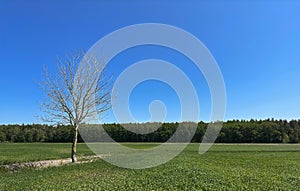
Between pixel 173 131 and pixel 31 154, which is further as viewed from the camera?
pixel 173 131

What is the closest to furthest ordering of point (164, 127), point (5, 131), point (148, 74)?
point (148, 74) < point (164, 127) < point (5, 131)

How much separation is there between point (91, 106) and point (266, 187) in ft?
78.0

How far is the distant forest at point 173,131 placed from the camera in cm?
11738

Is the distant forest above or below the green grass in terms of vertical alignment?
above

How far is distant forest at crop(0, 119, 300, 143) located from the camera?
385 ft

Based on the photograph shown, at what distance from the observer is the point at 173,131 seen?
129750 millimetres

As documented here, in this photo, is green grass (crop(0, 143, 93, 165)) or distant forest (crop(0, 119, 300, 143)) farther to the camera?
distant forest (crop(0, 119, 300, 143))

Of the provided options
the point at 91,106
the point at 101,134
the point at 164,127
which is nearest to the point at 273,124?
the point at 164,127

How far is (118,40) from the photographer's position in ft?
99.3

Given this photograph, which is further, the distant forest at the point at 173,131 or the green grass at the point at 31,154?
the distant forest at the point at 173,131

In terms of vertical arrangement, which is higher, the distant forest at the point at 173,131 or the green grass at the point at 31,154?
the distant forest at the point at 173,131

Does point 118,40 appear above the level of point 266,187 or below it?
above

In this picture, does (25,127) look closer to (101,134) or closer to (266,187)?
(101,134)

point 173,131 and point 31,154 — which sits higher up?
point 173,131
